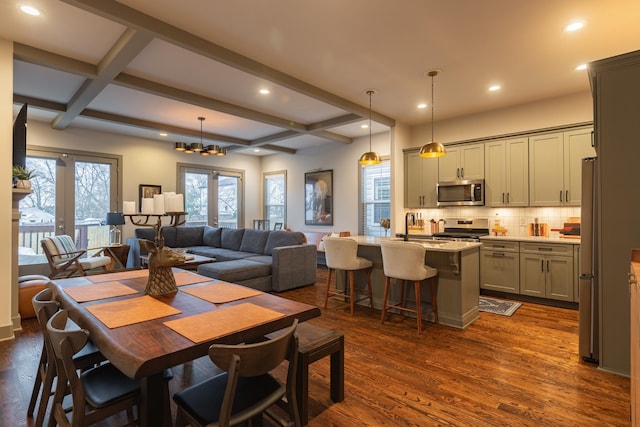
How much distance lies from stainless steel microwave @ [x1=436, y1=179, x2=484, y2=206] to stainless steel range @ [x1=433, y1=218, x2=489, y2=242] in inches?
14.8

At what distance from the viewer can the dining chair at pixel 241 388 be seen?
1.22m

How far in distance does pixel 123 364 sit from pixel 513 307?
4520 millimetres

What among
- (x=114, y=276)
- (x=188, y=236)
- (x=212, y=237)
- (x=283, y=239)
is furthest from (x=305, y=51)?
(x=188, y=236)

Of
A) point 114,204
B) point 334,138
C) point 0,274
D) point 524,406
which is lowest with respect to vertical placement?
point 524,406

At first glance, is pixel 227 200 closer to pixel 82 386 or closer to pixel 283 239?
pixel 283 239

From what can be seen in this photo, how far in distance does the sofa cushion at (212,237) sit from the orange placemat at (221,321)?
5564 millimetres

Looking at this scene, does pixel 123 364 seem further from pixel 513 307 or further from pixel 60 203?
pixel 60 203

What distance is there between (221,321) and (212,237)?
593cm

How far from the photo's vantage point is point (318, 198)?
8.04 metres

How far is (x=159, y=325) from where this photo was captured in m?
1.55

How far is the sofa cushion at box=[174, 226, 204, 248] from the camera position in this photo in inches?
279

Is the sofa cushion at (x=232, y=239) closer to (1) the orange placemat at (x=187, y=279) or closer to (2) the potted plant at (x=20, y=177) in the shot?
(2) the potted plant at (x=20, y=177)

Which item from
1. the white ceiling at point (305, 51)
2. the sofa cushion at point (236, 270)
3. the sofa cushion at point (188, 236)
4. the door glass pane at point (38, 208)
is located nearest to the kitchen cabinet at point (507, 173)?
the white ceiling at point (305, 51)

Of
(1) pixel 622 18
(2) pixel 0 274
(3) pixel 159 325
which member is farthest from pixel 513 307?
(2) pixel 0 274
